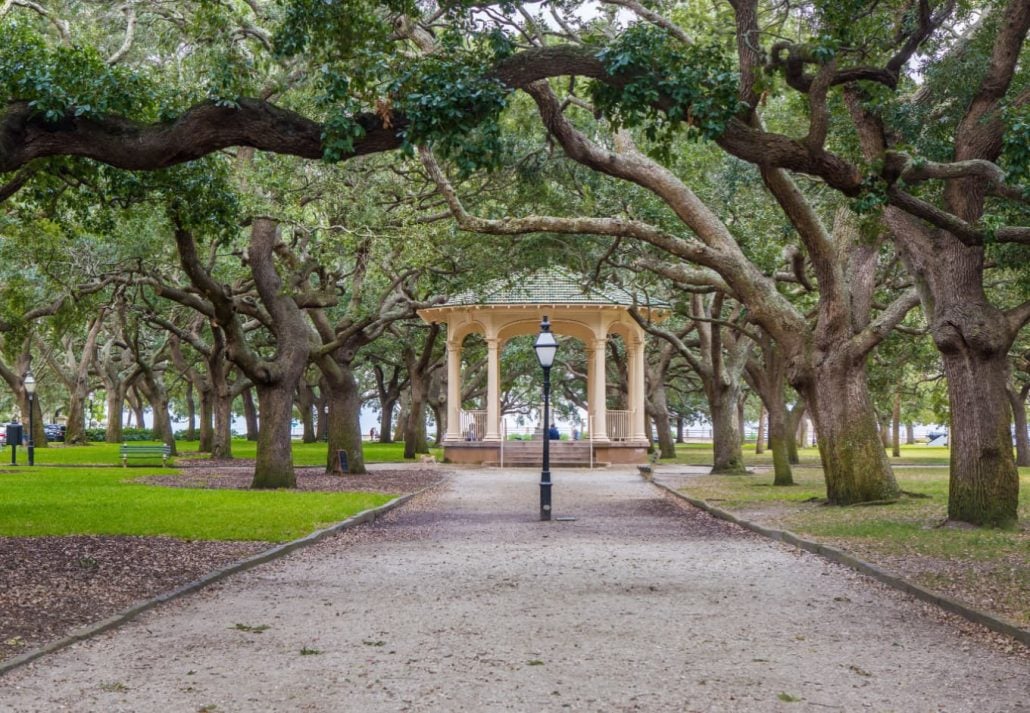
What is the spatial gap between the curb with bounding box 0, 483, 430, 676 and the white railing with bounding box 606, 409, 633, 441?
21871 mm

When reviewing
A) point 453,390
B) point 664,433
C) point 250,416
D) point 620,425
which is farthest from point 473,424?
point 250,416

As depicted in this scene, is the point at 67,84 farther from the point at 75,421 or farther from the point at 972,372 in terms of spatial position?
the point at 75,421

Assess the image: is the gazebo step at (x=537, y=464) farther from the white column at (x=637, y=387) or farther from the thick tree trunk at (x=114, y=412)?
the thick tree trunk at (x=114, y=412)

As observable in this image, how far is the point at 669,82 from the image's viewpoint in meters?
8.37

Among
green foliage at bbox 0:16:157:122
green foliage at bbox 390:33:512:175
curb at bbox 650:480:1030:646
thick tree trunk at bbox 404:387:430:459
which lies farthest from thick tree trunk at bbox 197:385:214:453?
green foliage at bbox 390:33:512:175

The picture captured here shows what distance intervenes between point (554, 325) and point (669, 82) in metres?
28.6

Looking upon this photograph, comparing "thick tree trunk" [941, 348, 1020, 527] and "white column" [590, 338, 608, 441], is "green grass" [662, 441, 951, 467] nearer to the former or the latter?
"white column" [590, 338, 608, 441]

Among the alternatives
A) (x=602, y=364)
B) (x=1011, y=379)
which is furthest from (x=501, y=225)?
(x=1011, y=379)

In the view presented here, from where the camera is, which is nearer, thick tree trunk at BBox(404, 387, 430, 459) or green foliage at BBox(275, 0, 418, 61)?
green foliage at BBox(275, 0, 418, 61)

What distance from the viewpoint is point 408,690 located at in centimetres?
554

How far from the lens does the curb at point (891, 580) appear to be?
6.91m

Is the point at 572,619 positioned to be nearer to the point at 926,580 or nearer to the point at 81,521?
the point at 926,580

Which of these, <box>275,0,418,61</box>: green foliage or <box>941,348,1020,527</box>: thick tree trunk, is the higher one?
<box>275,0,418,61</box>: green foliage

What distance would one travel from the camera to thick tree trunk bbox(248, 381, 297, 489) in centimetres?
2069
